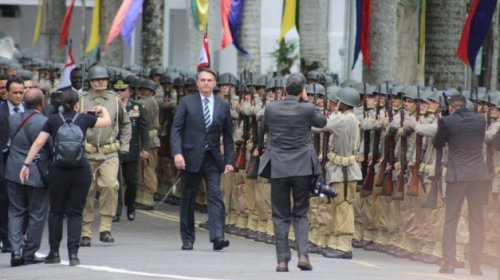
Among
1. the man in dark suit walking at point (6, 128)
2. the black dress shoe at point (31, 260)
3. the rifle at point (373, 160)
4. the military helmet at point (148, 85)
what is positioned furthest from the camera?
the military helmet at point (148, 85)

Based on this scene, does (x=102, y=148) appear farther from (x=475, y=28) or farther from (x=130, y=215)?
(x=475, y=28)

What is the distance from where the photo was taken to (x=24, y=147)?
19.0m

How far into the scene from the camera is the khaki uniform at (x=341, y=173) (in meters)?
20.3

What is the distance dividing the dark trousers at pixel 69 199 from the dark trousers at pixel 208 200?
2.01 m

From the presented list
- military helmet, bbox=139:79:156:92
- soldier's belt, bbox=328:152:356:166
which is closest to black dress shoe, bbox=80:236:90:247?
soldier's belt, bbox=328:152:356:166

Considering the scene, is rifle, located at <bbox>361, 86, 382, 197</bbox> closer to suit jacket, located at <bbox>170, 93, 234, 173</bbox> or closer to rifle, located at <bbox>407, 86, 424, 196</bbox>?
rifle, located at <bbox>407, 86, 424, 196</bbox>

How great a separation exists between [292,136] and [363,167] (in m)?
4.29

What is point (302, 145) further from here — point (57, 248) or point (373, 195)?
point (373, 195)

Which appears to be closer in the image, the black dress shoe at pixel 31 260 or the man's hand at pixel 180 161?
the black dress shoe at pixel 31 260

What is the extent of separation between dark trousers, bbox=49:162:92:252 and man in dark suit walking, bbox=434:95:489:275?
3634mm

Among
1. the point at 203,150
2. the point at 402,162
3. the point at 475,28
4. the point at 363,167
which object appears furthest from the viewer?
the point at 475,28

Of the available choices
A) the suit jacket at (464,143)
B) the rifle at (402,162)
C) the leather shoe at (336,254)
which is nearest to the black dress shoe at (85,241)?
the leather shoe at (336,254)

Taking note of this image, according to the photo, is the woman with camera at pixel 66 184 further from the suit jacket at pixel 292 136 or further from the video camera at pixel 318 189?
the video camera at pixel 318 189

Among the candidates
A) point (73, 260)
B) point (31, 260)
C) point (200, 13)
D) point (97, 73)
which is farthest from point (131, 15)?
point (73, 260)
